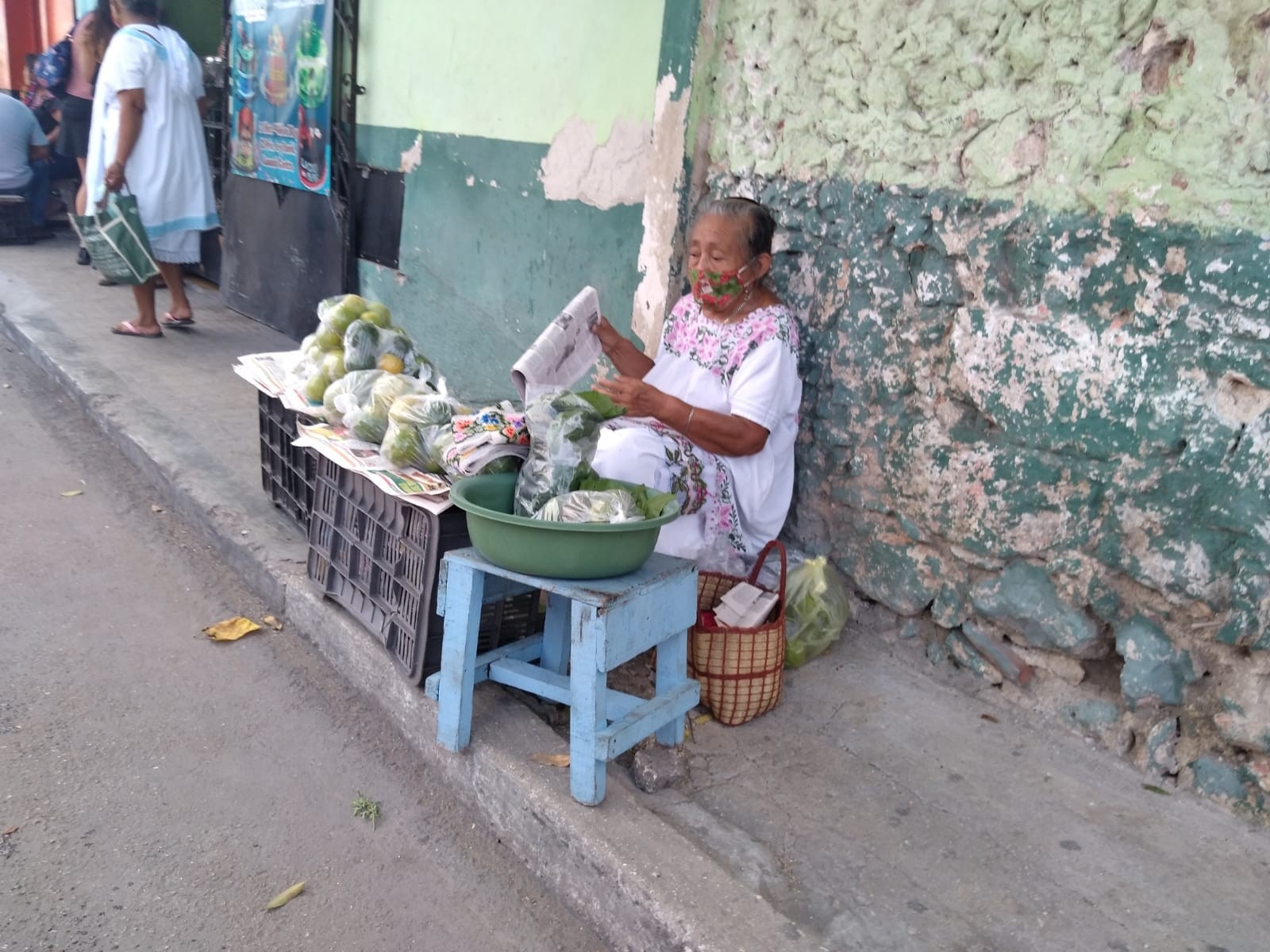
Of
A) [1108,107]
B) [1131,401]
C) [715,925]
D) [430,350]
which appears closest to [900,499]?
[1131,401]

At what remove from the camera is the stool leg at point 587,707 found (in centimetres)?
212

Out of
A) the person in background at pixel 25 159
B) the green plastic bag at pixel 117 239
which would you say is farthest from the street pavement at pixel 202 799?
the person in background at pixel 25 159

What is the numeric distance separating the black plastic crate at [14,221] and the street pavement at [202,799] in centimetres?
677

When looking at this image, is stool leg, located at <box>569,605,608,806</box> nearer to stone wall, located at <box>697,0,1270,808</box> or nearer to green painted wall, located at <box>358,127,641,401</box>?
stone wall, located at <box>697,0,1270,808</box>

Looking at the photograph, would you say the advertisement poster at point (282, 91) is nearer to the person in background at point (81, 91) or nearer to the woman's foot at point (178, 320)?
the woman's foot at point (178, 320)

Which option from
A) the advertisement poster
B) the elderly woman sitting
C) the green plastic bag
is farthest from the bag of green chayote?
the green plastic bag

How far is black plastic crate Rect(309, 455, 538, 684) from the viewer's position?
8.36 ft

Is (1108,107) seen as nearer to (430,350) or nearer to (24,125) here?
(430,350)

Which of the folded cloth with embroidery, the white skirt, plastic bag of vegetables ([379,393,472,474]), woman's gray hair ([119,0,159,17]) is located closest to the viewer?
the folded cloth with embroidery

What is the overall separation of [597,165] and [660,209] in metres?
0.55

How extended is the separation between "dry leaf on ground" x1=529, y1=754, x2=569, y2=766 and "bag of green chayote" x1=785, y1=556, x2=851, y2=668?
800mm

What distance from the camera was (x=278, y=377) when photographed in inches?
139

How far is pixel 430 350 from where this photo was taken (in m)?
5.10

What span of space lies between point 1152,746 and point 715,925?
4.10ft
